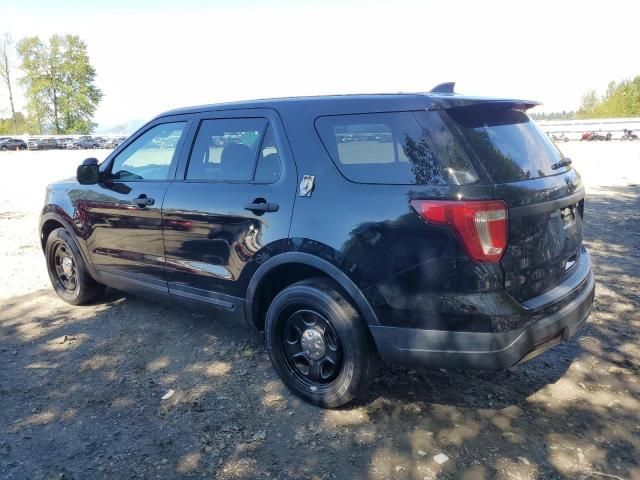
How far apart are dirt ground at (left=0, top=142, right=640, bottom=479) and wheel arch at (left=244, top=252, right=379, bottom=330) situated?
512 mm

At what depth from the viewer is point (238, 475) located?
2.76 metres

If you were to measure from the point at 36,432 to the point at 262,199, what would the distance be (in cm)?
194

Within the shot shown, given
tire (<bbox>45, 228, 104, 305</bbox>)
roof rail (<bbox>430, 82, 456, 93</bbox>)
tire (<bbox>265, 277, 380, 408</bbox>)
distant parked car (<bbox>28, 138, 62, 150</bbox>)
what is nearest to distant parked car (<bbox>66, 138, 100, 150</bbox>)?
distant parked car (<bbox>28, 138, 62, 150</bbox>)

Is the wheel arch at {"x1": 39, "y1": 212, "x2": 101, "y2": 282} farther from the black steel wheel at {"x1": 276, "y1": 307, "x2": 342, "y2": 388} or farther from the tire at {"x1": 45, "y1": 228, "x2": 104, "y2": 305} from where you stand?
the black steel wheel at {"x1": 276, "y1": 307, "x2": 342, "y2": 388}

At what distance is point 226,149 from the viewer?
389 cm

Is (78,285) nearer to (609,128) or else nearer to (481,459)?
(481,459)

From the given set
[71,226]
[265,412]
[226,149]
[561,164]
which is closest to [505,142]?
[561,164]

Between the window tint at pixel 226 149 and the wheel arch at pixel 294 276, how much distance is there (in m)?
0.66

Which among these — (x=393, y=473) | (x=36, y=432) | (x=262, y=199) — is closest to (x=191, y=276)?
(x=262, y=199)

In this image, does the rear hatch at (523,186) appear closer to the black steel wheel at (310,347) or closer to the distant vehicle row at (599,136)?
the black steel wheel at (310,347)

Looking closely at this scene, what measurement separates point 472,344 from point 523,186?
88cm

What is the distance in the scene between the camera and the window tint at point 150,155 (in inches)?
167

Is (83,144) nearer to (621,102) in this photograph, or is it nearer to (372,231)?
(372,231)

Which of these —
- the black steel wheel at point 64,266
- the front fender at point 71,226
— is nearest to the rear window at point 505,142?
the front fender at point 71,226
